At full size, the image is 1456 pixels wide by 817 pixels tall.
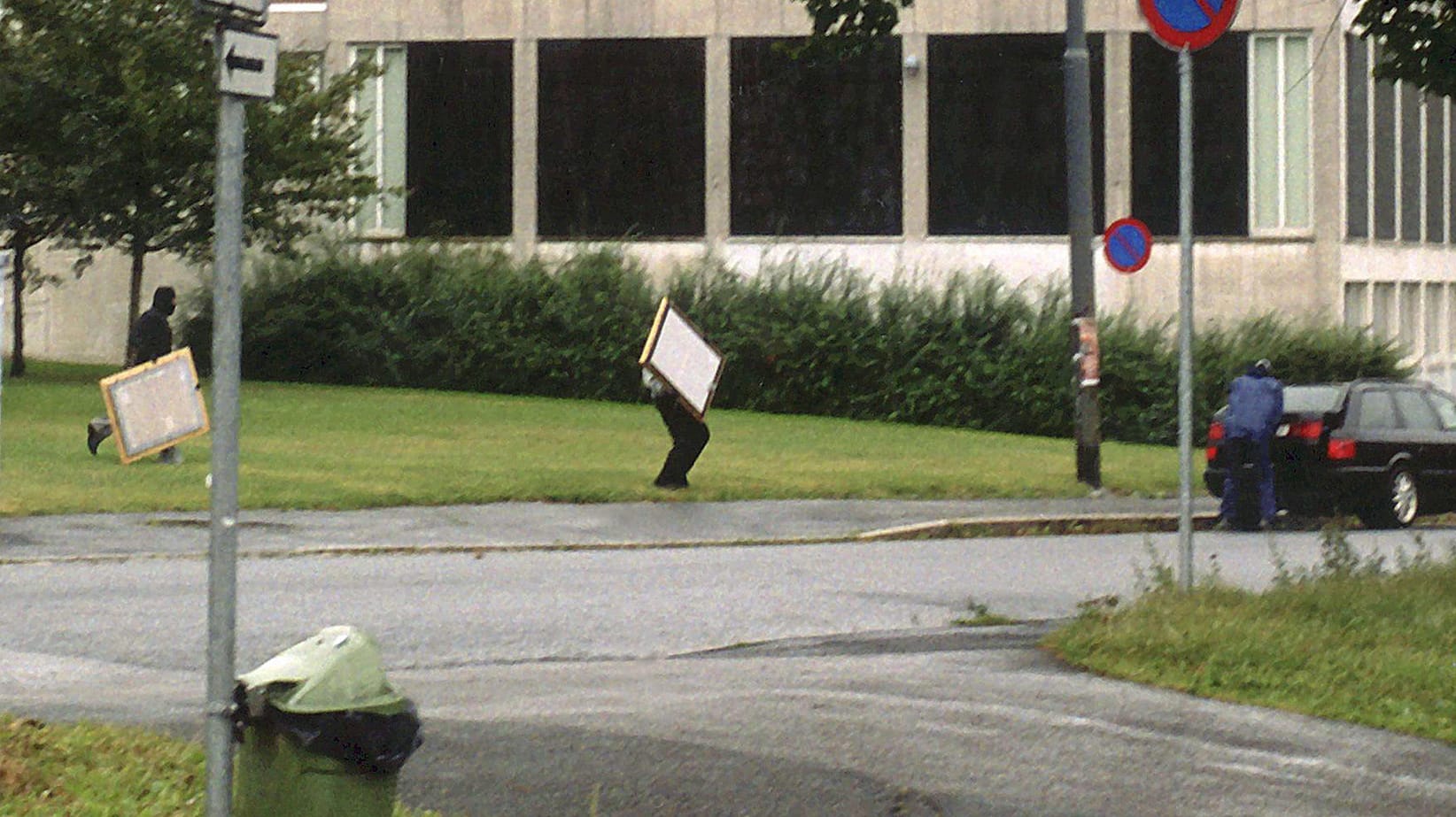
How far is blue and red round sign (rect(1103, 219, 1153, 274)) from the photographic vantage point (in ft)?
81.0

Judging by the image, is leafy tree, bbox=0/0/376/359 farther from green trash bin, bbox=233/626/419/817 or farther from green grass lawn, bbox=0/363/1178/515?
green trash bin, bbox=233/626/419/817

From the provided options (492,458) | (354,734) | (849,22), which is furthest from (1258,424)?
(354,734)

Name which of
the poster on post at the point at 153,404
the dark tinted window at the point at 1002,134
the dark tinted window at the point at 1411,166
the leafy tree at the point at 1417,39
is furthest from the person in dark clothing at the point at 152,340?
the dark tinted window at the point at 1411,166

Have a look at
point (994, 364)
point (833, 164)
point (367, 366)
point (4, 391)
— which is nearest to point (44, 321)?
point (367, 366)

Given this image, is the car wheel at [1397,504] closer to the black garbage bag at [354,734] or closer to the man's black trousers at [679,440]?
the man's black trousers at [679,440]

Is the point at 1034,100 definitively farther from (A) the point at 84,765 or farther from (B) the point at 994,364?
(A) the point at 84,765

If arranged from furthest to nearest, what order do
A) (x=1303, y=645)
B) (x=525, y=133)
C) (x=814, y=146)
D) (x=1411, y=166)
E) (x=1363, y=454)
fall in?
(x=1411, y=166), (x=525, y=133), (x=814, y=146), (x=1363, y=454), (x=1303, y=645)

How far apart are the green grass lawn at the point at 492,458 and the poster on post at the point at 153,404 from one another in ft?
0.96

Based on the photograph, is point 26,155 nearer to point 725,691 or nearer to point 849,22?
point 849,22

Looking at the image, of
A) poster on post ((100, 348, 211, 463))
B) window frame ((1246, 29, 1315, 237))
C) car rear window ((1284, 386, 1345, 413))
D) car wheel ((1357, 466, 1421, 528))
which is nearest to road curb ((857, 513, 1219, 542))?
car rear window ((1284, 386, 1345, 413))

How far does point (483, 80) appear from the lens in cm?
4369

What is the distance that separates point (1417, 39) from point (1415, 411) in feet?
35.7

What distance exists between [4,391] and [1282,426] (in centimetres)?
1906

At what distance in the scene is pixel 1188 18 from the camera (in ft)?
38.3
